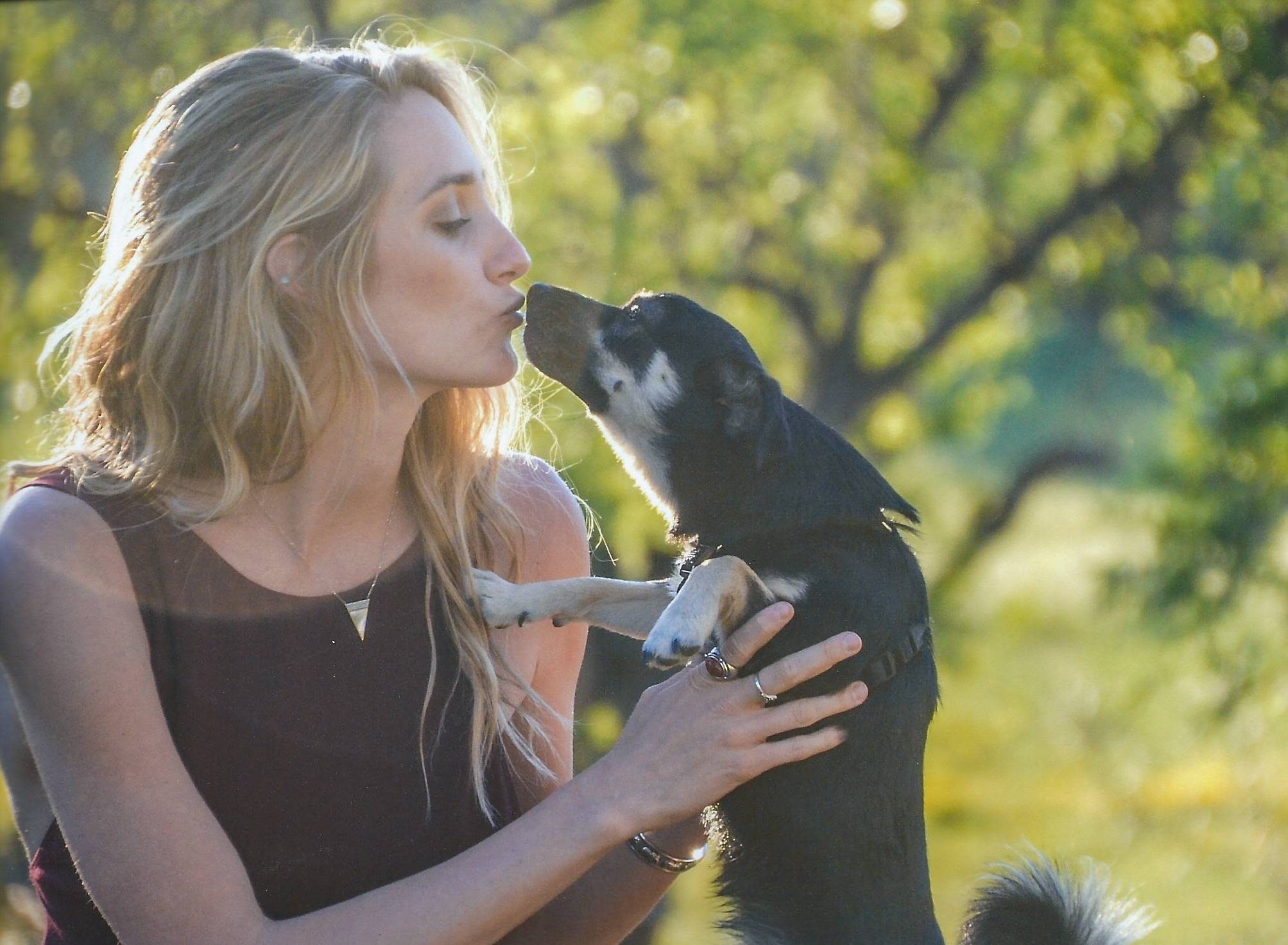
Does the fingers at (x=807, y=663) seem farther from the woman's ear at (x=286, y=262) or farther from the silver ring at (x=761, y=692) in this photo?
the woman's ear at (x=286, y=262)

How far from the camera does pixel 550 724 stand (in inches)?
85.8

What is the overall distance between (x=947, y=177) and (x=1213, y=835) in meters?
3.85

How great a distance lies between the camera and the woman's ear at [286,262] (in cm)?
188

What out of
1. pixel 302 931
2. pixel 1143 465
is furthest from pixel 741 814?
pixel 1143 465

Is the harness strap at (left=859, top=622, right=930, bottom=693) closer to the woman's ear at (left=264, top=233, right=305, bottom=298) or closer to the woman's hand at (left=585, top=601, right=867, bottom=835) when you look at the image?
the woman's hand at (left=585, top=601, right=867, bottom=835)

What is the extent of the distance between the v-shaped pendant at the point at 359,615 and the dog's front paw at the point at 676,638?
0.42 meters

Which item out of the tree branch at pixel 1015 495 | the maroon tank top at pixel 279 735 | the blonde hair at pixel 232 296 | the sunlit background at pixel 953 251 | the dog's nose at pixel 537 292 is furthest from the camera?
the tree branch at pixel 1015 495

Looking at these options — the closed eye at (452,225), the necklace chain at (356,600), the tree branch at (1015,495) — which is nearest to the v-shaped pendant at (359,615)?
the necklace chain at (356,600)

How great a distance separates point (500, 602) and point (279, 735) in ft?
1.45

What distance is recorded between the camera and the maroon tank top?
A: 1734 millimetres

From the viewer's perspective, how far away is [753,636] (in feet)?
5.93

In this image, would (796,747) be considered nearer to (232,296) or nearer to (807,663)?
(807,663)

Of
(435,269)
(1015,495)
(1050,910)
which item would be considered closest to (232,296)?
(435,269)

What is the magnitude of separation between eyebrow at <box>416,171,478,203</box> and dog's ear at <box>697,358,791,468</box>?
0.56 m
